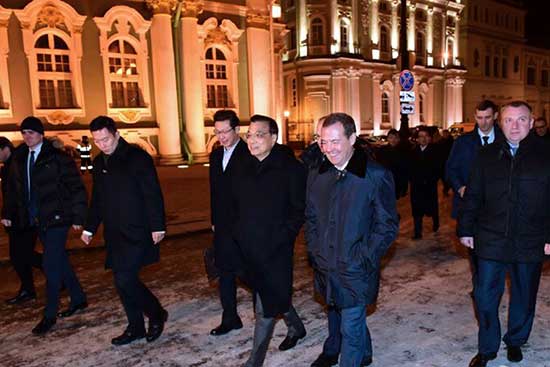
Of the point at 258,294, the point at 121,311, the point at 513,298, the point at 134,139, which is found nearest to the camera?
the point at 258,294

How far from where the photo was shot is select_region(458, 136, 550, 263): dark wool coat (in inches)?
144

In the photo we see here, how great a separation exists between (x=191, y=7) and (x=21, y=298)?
17.7m

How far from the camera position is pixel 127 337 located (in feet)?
15.3

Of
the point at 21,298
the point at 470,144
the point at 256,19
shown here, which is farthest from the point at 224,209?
the point at 256,19

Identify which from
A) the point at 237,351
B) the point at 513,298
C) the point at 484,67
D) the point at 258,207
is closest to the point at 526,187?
the point at 513,298

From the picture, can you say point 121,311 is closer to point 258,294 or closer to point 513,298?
point 258,294

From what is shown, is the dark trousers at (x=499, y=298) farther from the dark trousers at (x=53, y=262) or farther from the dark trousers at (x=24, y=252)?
the dark trousers at (x=24, y=252)

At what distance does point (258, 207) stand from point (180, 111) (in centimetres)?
1904

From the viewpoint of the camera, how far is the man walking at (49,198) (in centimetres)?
503

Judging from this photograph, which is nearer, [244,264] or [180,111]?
[244,264]

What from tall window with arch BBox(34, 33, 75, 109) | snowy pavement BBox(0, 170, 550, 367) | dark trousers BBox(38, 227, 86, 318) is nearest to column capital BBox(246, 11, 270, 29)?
tall window with arch BBox(34, 33, 75, 109)

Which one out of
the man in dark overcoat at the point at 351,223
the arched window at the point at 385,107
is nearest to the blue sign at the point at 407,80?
the man in dark overcoat at the point at 351,223

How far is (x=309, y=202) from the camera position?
3.53 metres

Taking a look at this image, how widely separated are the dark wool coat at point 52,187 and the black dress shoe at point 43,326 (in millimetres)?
928
